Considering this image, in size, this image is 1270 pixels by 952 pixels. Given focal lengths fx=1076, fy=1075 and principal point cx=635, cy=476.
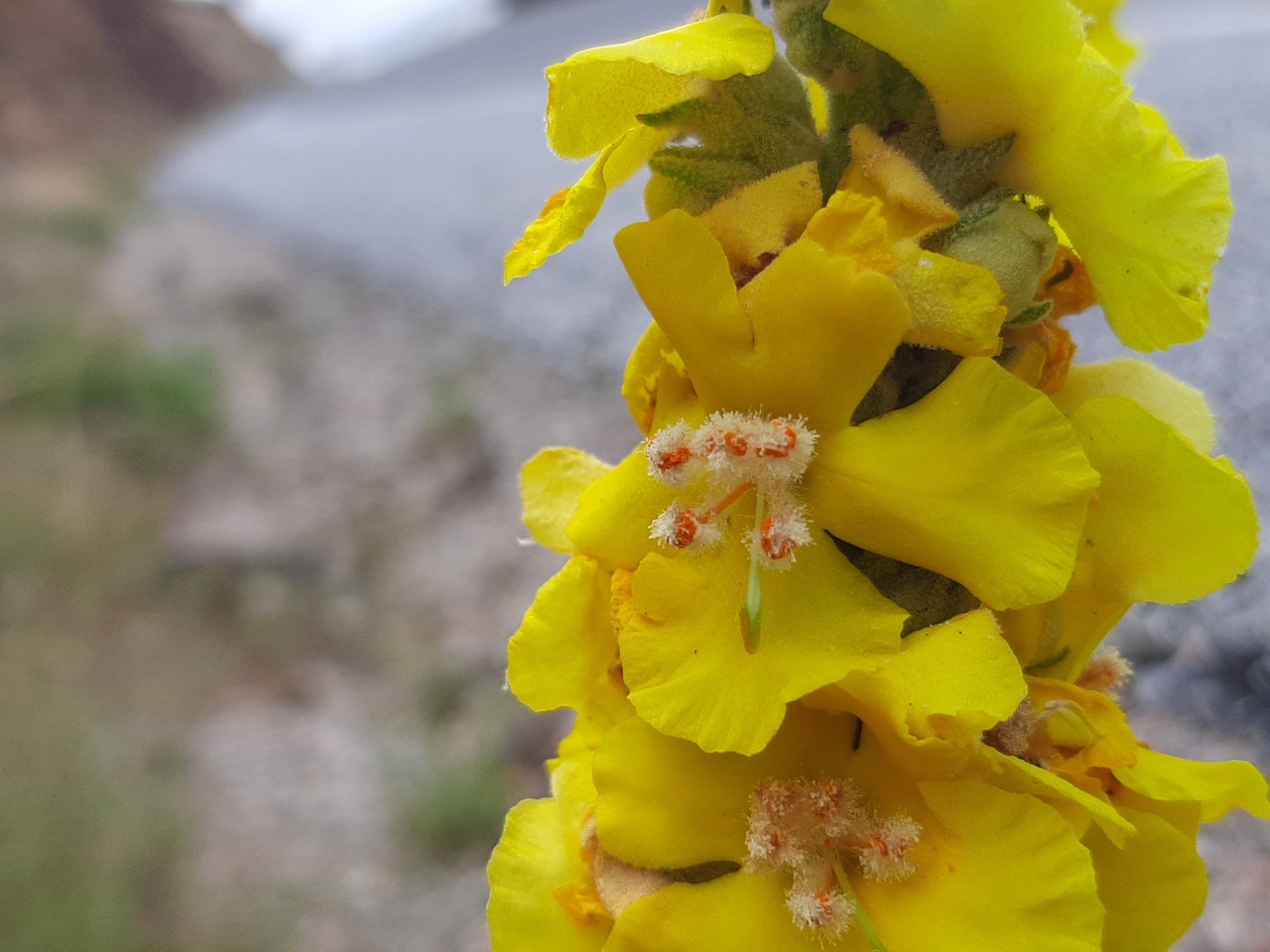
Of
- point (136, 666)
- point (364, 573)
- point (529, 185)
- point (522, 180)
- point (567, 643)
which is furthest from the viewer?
point (522, 180)

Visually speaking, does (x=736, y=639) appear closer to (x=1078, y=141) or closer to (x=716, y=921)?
(x=716, y=921)

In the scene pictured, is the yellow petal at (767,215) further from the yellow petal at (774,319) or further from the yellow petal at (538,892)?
the yellow petal at (538,892)

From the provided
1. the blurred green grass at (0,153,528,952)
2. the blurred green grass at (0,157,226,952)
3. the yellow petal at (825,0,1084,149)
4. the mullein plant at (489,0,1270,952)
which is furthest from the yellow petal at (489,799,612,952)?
the blurred green grass at (0,157,226,952)

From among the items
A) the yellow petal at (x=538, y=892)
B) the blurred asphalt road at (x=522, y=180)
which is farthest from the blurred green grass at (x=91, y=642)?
the yellow petal at (x=538, y=892)

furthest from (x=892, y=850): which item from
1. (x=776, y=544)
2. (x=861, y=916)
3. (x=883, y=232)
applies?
(x=883, y=232)

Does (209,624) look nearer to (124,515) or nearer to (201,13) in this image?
(124,515)

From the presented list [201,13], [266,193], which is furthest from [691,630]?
[201,13]
